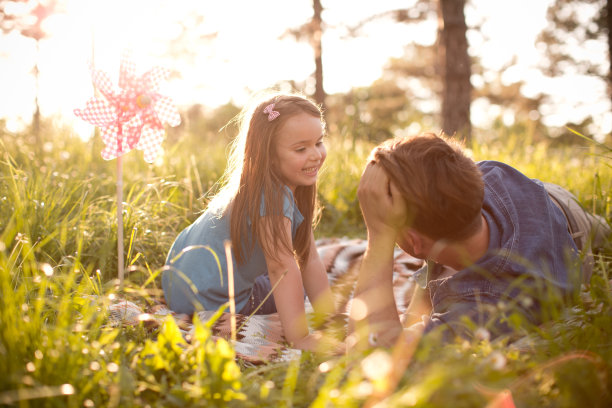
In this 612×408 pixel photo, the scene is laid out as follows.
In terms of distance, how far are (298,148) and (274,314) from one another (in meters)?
0.89

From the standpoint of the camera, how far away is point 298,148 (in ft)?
7.98

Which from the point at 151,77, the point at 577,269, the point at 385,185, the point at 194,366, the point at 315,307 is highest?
the point at 151,77

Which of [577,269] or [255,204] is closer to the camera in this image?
[577,269]

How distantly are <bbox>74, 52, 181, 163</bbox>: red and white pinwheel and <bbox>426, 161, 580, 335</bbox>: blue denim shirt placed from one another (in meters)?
1.68

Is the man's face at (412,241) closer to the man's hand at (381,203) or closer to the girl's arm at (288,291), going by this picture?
the man's hand at (381,203)

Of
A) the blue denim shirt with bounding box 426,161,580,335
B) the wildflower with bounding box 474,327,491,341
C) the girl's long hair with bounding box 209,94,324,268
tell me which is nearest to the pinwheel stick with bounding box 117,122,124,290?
the girl's long hair with bounding box 209,94,324,268

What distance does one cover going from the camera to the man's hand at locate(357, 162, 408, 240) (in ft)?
5.51

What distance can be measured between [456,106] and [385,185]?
17.8ft

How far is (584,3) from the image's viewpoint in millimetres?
15320

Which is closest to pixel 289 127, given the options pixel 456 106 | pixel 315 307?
pixel 315 307

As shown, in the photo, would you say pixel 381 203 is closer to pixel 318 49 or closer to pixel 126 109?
pixel 126 109

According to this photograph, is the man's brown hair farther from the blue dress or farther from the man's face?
the blue dress

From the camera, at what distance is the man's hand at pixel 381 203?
1.68 metres

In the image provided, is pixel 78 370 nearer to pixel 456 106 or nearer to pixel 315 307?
pixel 315 307
